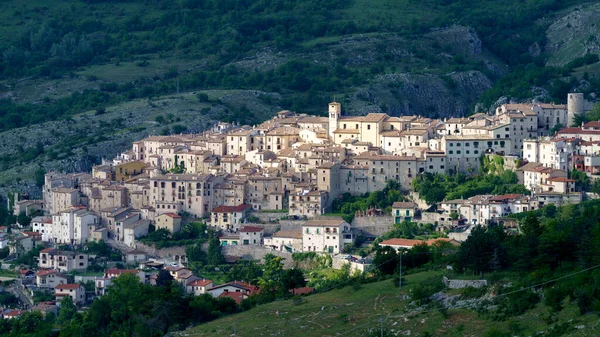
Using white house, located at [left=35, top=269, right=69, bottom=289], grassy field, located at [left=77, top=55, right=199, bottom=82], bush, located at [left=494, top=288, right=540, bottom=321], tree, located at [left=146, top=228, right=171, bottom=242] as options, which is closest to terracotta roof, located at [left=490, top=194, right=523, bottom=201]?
tree, located at [left=146, top=228, right=171, bottom=242]

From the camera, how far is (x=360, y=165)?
78.3 metres

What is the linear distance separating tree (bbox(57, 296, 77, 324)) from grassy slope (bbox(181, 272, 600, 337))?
12434 mm

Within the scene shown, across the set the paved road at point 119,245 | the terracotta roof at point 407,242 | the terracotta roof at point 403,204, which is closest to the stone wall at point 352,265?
the terracotta roof at point 407,242

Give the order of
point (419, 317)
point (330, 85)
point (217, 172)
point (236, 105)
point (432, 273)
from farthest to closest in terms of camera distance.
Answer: point (330, 85)
point (236, 105)
point (217, 172)
point (432, 273)
point (419, 317)

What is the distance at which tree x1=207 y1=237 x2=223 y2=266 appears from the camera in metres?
75.1

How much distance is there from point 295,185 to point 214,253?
540 cm

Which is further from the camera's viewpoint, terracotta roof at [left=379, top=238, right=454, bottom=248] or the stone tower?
the stone tower

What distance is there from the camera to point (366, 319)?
5309 cm

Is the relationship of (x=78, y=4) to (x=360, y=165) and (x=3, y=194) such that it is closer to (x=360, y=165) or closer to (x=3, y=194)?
(x=3, y=194)

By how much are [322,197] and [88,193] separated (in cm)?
1227

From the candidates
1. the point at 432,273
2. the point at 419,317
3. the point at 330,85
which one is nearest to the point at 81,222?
Result: the point at 432,273

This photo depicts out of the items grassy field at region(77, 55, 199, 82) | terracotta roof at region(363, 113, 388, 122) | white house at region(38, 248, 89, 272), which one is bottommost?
white house at region(38, 248, 89, 272)

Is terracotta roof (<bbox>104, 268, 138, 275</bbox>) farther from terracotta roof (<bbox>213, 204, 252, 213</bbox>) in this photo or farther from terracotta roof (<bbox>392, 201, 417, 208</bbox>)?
terracotta roof (<bbox>392, 201, 417, 208</bbox>)

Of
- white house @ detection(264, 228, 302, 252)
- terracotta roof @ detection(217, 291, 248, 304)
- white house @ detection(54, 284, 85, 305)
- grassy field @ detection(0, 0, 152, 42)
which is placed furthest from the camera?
grassy field @ detection(0, 0, 152, 42)
